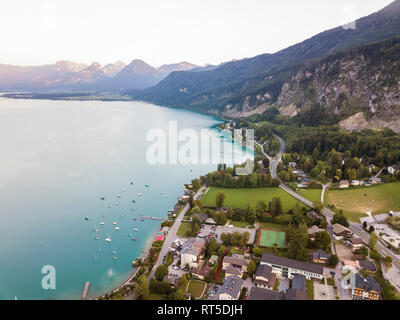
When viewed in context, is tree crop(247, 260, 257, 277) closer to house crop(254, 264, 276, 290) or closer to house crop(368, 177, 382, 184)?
house crop(254, 264, 276, 290)

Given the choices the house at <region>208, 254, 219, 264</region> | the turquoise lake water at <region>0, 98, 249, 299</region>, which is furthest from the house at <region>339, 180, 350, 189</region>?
the house at <region>208, 254, 219, 264</region>

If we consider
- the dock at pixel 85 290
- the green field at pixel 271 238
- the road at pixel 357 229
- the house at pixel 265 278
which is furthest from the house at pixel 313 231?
the dock at pixel 85 290

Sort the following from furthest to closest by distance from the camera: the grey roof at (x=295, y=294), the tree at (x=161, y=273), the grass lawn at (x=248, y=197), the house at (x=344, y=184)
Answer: the house at (x=344, y=184)
the grass lawn at (x=248, y=197)
the tree at (x=161, y=273)
the grey roof at (x=295, y=294)

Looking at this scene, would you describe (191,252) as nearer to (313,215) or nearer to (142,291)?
(142,291)

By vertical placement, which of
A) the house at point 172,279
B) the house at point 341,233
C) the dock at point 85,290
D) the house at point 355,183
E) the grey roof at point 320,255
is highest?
the house at point 355,183

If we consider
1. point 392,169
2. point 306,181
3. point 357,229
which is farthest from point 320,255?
point 392,169

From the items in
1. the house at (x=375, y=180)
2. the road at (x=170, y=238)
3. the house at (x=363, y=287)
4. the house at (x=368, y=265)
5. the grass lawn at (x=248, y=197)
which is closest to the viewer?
the house at (x=363, y=287)

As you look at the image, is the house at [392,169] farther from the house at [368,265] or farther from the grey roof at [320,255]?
the grey roof at [320,255]
